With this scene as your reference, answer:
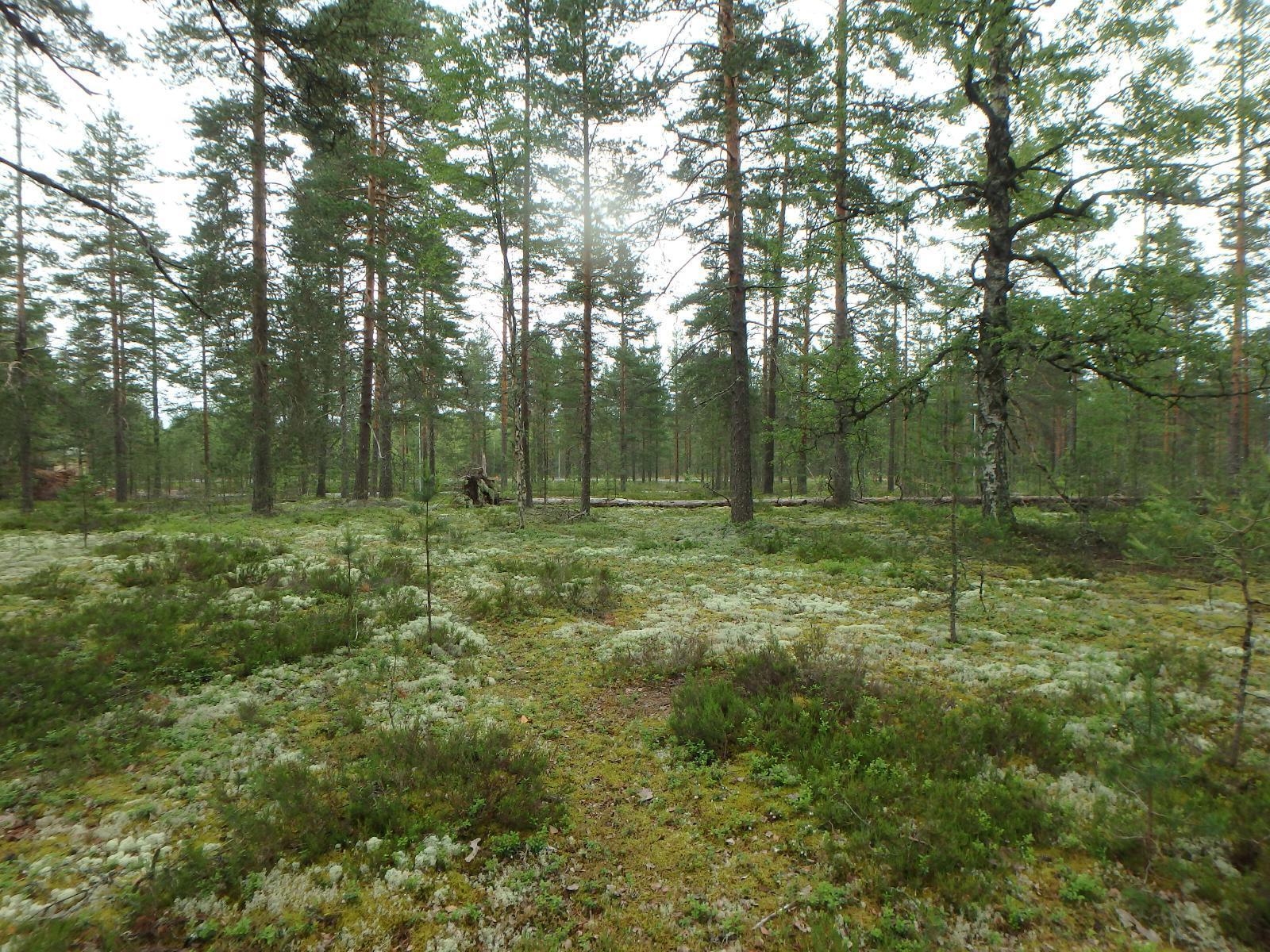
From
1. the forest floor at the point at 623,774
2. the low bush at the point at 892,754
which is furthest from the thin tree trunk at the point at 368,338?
the low bush at the point at 892,754

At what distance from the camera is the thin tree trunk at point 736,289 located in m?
12.9

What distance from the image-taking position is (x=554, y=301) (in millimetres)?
21734

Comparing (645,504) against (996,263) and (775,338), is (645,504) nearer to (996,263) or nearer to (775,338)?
(775,338)

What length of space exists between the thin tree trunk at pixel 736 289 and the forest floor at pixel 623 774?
6.65 m

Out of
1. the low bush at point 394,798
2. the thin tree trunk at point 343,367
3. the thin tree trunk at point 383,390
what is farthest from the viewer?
the thin tree trunk at point 343,367

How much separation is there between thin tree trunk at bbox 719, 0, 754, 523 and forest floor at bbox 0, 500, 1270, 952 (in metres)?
6.65

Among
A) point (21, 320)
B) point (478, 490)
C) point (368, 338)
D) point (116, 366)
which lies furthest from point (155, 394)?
point (478, 490)

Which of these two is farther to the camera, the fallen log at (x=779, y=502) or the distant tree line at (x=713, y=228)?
the fallen log at (x=779, y=502)

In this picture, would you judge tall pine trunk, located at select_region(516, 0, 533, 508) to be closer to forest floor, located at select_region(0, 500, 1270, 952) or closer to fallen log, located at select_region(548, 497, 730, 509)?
fallen log, located at select_region(548, 497, 730, 509)

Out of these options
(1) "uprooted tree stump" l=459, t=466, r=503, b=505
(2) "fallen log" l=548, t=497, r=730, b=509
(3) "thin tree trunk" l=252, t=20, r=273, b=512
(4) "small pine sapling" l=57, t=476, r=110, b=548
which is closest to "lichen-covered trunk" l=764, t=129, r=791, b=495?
(2) "fallen log" l=548, t=497, r=730, b=509

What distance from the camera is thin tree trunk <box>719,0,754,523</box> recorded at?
1289cm

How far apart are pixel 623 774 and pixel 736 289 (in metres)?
12.2

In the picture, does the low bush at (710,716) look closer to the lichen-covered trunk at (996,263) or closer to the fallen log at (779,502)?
the lichen-covered trunk at (996,263)

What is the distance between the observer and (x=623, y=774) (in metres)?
4.12
